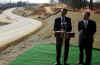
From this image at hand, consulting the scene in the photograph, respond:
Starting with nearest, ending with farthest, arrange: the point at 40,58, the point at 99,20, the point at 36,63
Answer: the point at 36,63 < the point at 40,58 < the point at 99,20

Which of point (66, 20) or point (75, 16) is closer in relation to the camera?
point (66, 20)

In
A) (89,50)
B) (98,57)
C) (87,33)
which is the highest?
(87,33)

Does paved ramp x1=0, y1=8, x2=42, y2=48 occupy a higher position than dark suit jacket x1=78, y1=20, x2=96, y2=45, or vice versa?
dark suit jacket x1=78, y1=20, x2=96, y2=45

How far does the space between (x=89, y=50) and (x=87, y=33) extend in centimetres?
51

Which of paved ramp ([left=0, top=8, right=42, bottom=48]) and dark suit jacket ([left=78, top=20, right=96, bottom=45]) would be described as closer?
dark suit jacket ([left=78, top=20, right=96, bottom=45])

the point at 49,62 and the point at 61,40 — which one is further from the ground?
the point at 61,40

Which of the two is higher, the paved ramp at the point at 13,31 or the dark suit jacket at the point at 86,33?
the dark suit jacket at the point at 86,33

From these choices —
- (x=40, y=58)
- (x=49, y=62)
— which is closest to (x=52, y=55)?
(x=40, y=58)

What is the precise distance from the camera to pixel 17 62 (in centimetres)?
1021

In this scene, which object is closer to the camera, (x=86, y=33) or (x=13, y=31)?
(x=86, y=33)

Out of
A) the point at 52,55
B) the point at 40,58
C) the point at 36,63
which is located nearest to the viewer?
the point at 36,63

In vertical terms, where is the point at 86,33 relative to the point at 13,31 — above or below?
above

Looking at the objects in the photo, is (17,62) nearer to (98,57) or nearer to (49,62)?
(49,62)

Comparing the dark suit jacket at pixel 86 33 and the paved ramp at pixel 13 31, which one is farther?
the paved ramp at pixel 13 31
